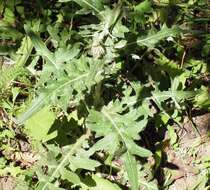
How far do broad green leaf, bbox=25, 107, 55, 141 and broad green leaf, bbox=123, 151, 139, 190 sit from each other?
2.62ft

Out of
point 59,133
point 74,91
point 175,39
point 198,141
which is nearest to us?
point 74,91

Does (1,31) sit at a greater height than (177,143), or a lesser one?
greater

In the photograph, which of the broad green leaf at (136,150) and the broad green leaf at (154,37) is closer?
the broad green leaf at (136,150)

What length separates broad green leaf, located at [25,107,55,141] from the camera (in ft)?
10.7

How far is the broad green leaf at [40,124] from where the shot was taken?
327cm

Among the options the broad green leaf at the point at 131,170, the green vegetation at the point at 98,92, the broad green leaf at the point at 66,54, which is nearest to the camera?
the broad green leaf at the point at 131,170

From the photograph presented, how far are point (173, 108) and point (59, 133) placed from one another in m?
Answer: 0.85

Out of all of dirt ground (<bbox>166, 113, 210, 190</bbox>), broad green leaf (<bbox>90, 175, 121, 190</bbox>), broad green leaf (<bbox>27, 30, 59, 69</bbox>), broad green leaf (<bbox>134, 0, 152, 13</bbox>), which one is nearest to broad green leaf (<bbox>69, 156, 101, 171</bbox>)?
broad green leaf (<bbox>90, 175, 121, 190</bbox>)

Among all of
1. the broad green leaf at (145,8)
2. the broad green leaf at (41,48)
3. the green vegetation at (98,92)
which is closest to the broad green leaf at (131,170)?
the green vegetation at (98,92)

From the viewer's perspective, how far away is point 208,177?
335 cm

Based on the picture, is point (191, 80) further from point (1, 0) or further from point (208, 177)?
point (1, 0)

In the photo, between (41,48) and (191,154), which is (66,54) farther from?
(191,154)

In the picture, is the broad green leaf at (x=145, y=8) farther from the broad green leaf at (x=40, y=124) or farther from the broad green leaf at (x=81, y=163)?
the broad green leaf at (x=81, y=163)

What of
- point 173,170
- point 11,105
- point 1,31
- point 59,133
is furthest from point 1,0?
point 173,170
